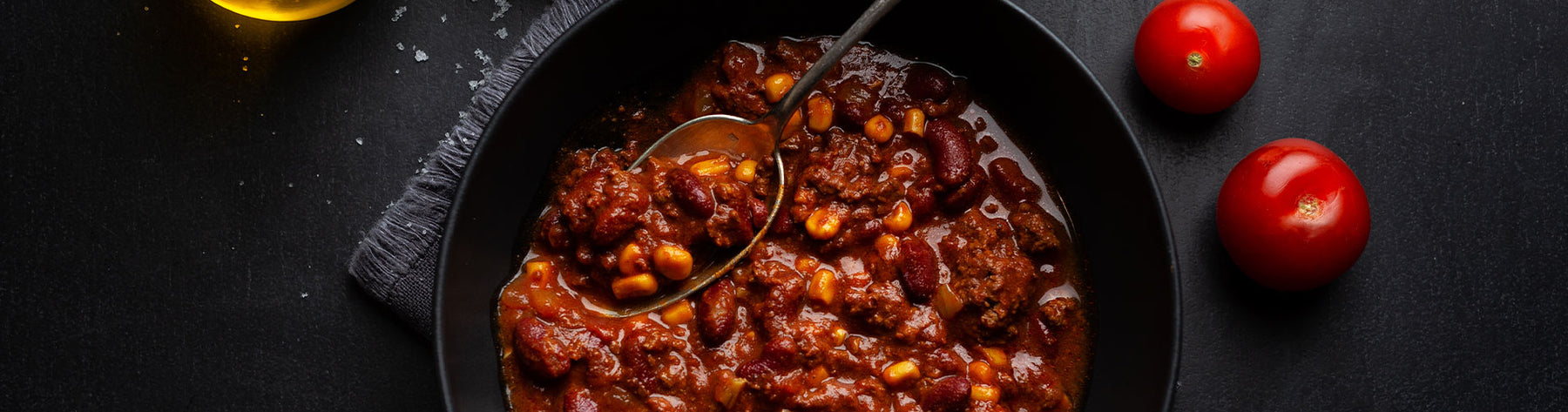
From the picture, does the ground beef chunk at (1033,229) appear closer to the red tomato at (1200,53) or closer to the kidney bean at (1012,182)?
the kidney bean at (1012,182)

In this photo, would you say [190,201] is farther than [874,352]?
Yes

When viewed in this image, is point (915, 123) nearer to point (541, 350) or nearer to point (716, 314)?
point (716, 314)

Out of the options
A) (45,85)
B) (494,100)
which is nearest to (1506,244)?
(494,100)

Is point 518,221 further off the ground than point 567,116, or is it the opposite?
point 567,116

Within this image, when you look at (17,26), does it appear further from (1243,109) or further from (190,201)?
(1243,109)

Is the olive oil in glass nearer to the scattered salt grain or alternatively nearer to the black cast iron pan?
the scattered salt grain

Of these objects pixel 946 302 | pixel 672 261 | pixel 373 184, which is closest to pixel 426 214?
pixel 373 184
